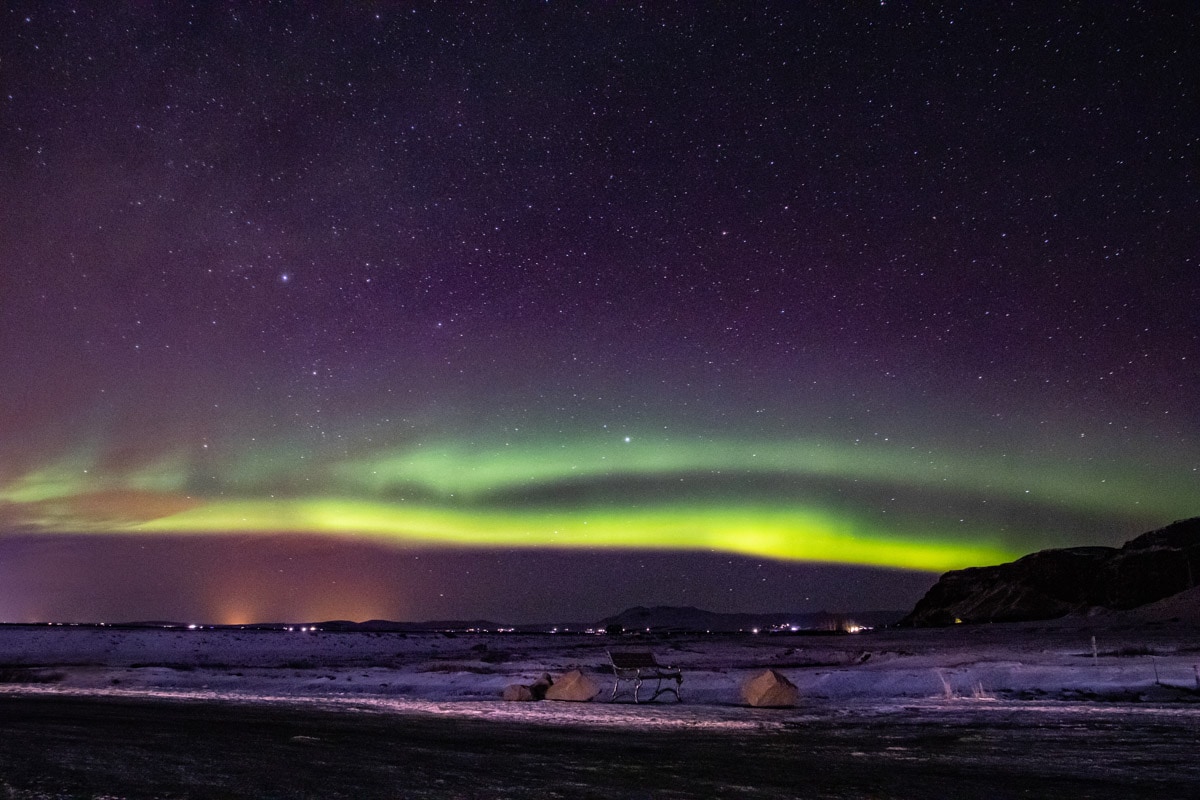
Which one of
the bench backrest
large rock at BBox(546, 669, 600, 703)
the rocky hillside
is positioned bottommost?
the rocky hillside

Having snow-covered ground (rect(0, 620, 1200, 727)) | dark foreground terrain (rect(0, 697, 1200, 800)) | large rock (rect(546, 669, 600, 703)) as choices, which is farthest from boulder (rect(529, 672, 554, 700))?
dark foreground terrain (rect(0, 697, 1200, 800))

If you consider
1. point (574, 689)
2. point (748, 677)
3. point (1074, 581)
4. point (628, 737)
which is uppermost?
point (628, 737)

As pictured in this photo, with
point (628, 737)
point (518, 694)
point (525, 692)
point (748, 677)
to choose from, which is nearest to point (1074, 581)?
point (748, 677)

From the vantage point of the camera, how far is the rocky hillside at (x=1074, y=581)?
113 m

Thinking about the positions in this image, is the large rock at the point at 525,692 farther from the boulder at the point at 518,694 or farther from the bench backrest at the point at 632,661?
the bench backrest at the point at 632,661

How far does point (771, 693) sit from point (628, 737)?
6.54 m

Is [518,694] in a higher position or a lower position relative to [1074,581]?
higher

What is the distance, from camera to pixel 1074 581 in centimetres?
12988

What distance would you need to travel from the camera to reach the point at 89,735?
12.4m

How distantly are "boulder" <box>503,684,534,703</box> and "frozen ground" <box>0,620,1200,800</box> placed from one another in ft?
1.91

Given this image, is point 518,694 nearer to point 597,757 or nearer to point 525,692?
point 525,692

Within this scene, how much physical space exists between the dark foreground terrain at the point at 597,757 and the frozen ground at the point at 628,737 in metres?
0.05

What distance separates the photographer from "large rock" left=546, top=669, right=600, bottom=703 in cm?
2088

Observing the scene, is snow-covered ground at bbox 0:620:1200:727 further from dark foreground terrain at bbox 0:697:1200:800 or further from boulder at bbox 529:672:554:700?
dark foreground terrain at bbox 0:697:1200:800
